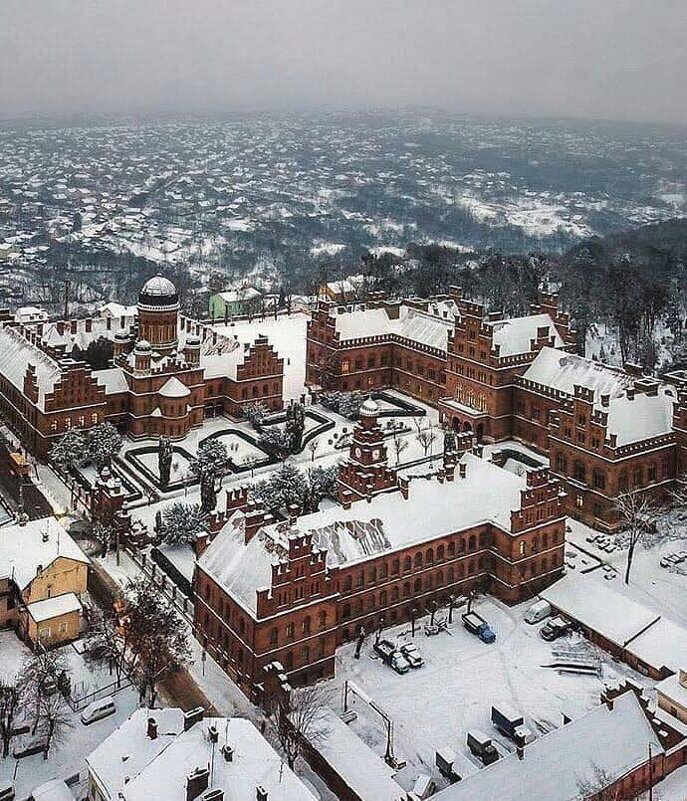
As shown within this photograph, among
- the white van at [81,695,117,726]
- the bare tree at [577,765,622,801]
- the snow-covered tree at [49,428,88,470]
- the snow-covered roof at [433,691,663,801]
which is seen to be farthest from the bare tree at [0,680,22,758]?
the snow-covered tree at [49,428,88,470]

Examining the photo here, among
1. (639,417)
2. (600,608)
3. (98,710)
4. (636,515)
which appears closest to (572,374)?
(639,417)

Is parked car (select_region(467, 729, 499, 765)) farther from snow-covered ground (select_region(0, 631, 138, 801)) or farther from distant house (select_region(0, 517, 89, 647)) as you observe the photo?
distant house (select_region(0, 517, 89, 647))

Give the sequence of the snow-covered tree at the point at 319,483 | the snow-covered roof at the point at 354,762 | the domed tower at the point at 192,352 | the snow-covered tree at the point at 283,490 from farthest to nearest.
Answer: the domed tower at the point at 192,352 → the snow-covered tree at the point at 319,483 → the snow-covered tree at the point at 283,490 → the snow-covered roof at the point at 354,762

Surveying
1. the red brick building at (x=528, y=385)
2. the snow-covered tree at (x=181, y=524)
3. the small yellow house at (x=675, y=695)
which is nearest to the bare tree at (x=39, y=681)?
the snow-covered tree at (x=181, y=524)

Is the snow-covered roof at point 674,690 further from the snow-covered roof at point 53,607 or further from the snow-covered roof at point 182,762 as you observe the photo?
the snow-covered roof at point 53,607

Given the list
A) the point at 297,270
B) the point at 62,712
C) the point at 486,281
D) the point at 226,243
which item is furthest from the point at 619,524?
the point at 226,243

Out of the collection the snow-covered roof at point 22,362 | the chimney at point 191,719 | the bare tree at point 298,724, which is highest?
the snow-covered roof at point 22,362
